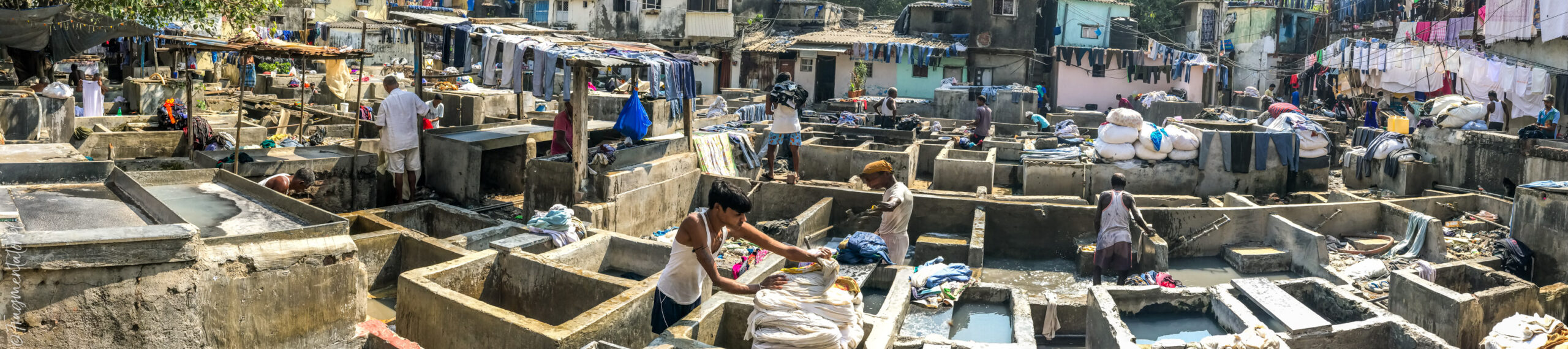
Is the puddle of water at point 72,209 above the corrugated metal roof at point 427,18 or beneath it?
beneath

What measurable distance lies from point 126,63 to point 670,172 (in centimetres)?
1629

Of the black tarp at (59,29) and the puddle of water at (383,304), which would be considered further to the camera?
the black tarp at (59,29)

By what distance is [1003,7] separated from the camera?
3141 centimetres

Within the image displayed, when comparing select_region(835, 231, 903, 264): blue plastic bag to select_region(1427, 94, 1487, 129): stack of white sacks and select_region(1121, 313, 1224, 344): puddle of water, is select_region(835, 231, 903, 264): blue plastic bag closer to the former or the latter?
select_region(1121, 313, 1224, 344): puddle of water

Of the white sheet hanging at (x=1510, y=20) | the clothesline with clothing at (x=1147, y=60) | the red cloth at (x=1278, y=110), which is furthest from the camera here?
the clothesline with clothing at (x=1147, y=60)

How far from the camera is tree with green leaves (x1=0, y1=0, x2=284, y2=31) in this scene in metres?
10.4

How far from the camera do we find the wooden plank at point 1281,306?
610 cm

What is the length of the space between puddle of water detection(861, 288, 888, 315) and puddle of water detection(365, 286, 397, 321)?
3.21 m

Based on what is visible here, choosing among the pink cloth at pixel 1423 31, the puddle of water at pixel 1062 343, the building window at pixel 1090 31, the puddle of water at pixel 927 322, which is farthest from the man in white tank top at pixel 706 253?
the building window at pixel 1090 31

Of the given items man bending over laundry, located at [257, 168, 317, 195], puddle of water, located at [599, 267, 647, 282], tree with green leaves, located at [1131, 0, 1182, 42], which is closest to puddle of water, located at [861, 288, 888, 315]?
puddle of water, located at [599, 267, 647, 282]

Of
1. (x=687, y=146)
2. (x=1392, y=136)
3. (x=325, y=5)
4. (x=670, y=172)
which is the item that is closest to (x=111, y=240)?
(x=670, y=172)

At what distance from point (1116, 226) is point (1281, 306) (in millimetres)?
1929

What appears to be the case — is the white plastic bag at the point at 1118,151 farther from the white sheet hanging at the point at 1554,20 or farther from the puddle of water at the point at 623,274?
the white sheet hanging at the point at 1554,20

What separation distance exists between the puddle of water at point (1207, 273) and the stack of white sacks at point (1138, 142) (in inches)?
99.1
